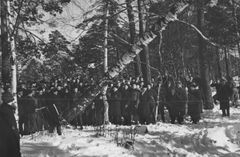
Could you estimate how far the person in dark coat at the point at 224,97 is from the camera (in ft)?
56.2

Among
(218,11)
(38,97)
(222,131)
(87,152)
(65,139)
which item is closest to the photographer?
(87,152)

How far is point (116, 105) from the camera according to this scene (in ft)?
51.5

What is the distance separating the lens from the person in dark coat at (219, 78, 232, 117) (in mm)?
17125

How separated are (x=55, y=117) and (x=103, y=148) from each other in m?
3.87

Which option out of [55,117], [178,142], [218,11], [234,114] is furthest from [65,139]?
[218,11]

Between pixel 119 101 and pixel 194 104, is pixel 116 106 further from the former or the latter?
pixel 194 104

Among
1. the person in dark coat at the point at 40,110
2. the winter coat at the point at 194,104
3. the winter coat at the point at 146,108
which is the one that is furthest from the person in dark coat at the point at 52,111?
the winter coat at the point at 194,104

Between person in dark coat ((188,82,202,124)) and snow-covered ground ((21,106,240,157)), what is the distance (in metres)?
0.93

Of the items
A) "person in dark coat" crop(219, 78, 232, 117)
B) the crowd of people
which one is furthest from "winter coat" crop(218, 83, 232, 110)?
the crowd of people

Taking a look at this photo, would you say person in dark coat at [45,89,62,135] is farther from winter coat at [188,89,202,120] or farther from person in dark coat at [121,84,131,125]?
winter coat at [188,89,202,120]

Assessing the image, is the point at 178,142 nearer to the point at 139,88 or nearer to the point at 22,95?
the point at 139,88

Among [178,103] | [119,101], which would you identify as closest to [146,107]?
[119,101]

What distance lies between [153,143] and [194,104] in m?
5.08

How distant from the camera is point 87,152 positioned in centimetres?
959
